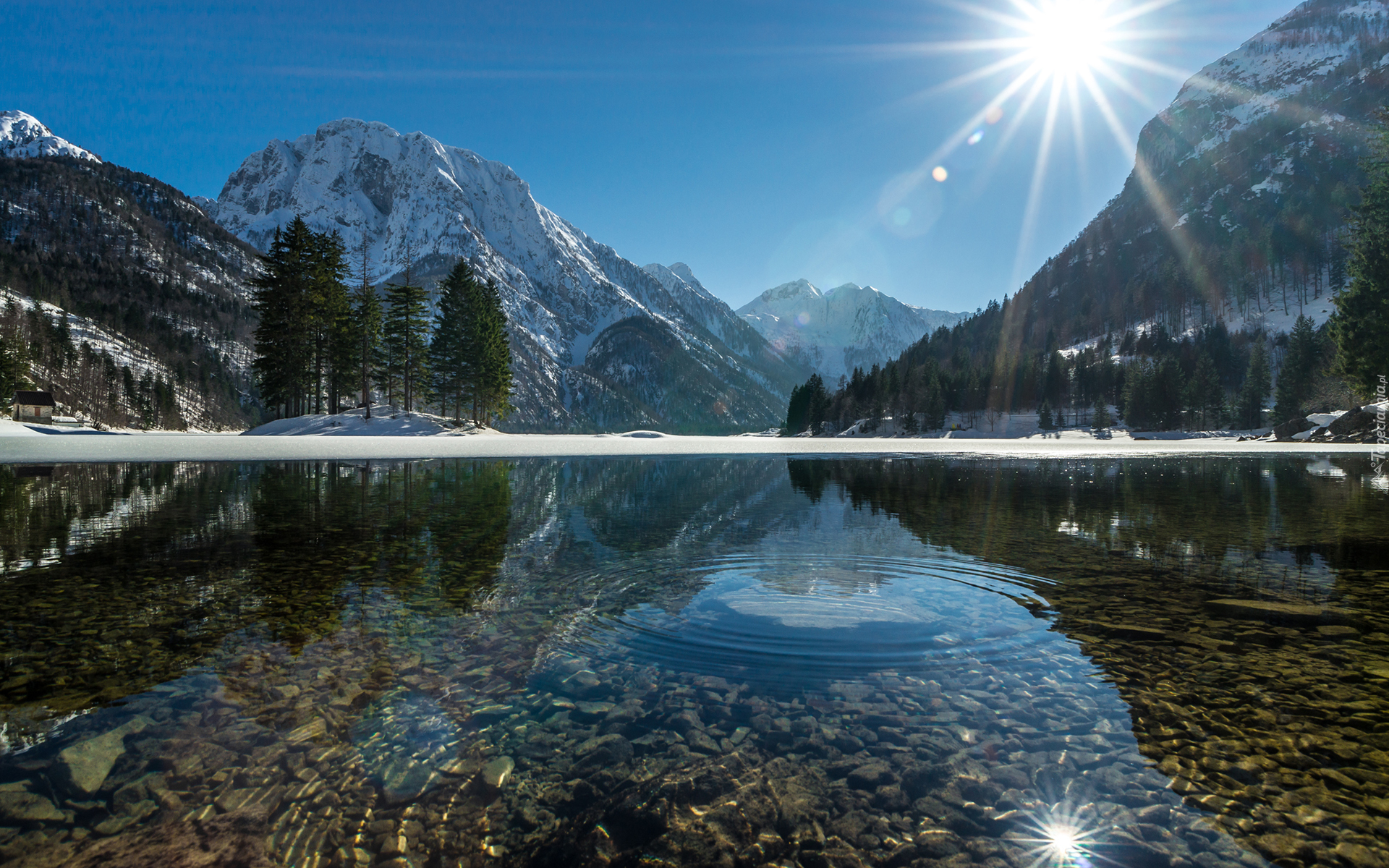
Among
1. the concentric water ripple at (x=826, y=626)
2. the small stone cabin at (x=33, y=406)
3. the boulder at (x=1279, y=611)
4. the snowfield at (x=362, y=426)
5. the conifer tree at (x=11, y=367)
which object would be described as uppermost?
the conifer tree at (x=11, y=367)

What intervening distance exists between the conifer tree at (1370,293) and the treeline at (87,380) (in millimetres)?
168906

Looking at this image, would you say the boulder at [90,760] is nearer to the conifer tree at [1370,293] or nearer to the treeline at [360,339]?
the conifer tree at [1370,293]

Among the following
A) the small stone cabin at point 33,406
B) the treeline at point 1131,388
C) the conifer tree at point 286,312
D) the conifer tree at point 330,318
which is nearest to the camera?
the conifer tree at point 286,312

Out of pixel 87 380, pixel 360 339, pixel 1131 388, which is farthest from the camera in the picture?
pixel 1131 388

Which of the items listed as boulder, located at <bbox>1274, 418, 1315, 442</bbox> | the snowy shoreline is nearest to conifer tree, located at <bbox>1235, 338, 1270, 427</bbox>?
boulder, located at <bbox>1274, 418, 1315, 442</bbox>

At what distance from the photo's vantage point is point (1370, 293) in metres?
39.1

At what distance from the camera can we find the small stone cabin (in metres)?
94.9

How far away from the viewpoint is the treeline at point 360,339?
61.0 metres

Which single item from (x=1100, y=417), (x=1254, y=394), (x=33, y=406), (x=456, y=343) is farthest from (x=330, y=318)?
(x=1254, y=394)

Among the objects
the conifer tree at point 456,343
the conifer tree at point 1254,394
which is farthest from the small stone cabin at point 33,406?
the conifer tree at point 1254,394

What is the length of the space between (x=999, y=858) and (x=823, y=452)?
174ft

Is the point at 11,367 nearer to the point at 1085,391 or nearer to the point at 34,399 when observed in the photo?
the point at 34,399

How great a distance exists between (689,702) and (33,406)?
14318 cm

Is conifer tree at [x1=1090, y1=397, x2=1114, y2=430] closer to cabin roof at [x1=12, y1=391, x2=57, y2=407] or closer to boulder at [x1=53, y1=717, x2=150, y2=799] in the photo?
boulder at [x1=53, y1=717, x2=150, y2=799]
